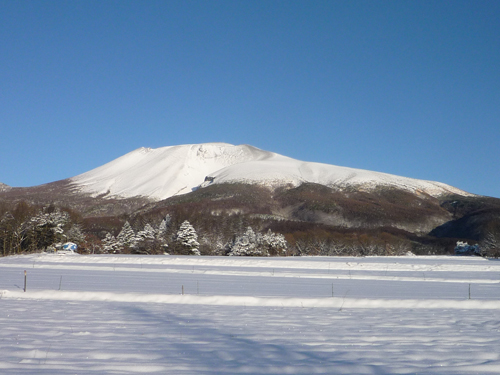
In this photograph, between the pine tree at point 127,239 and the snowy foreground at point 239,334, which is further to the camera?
the pine tree at point 127,239

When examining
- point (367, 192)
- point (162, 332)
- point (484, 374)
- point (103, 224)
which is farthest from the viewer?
point (367, 192)

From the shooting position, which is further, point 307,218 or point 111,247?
point 307,218

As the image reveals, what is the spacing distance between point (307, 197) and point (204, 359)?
531 feet

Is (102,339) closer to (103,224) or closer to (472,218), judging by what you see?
(103,224)

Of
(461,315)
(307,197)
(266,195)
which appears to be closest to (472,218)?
(307,197)

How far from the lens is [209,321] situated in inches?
388

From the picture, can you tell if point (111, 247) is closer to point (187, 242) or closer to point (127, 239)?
point (127, 239)

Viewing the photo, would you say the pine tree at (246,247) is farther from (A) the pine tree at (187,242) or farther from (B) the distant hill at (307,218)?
(A) the pine tree at (187,242)

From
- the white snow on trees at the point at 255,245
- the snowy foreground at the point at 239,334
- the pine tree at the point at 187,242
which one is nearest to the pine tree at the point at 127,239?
the pine tree at the point at 187,242

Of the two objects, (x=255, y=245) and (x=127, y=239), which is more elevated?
(x=127, y=239)

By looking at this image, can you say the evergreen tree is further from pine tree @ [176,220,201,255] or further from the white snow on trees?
the white snow on trees

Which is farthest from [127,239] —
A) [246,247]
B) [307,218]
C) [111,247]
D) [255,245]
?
[307,218]

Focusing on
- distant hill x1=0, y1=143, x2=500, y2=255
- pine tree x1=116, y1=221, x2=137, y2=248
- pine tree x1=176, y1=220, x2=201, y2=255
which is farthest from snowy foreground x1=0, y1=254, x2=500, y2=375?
pine tree x1=116, y1=221, x2=137, y2=248

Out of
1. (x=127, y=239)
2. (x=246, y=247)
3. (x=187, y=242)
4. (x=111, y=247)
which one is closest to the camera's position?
(x=187, y=242)
